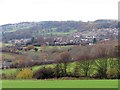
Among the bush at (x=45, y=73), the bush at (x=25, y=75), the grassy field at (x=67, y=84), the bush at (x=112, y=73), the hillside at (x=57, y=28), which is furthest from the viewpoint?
the hillside at (x=57, y=28)

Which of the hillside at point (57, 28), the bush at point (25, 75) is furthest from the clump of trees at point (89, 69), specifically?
the hillside at point (57, 28)

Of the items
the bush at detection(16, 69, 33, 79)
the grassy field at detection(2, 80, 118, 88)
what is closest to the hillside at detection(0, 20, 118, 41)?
the bush at detection(16, 69, 33, 79)

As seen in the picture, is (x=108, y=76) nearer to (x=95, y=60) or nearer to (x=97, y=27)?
(x=95, y=60)

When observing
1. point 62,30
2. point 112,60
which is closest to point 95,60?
point 112,60

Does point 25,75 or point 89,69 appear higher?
point 89,69

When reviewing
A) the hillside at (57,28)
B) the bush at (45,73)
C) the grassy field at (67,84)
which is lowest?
the hillside at (57,28)

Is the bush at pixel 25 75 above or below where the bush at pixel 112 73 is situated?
below

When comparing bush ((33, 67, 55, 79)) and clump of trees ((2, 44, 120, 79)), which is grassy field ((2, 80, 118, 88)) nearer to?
clump of trees ((2, 44, 120, 79))

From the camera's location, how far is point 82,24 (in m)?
149

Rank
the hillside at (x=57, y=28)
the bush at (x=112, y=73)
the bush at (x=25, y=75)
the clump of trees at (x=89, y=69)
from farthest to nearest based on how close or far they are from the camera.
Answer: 1. the hillside at (x=57, y=28)
2. the bush at (x=25, y=75)
3. the clump of trees at (x=89, y=69)
4. the bush at (x=112, y=73)

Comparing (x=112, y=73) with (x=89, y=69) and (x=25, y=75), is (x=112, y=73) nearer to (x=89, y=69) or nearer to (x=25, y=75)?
(x=89, y=69)

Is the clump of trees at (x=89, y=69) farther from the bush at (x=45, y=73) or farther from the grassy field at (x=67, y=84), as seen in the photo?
the grassy field at (x=67, y=84)

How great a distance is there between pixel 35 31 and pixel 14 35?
17994 millimetres

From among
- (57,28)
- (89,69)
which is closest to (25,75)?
(89,69)
